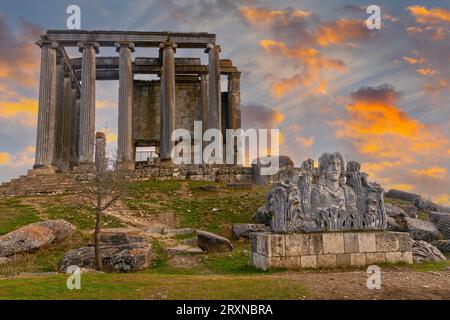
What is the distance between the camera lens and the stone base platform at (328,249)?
12.1 m

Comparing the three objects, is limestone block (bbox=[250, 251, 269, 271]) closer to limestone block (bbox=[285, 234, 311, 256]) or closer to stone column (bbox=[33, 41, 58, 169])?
limestone block (bbox=[285, 234, 311, 256])

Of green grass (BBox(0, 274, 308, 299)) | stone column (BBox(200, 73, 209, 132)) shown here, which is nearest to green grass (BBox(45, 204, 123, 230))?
green grass (BBox(0, 274, 308, 299))

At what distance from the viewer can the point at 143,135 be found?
44.9 m

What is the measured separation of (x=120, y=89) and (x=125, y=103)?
4.31 feet

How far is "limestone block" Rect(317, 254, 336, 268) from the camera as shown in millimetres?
12352

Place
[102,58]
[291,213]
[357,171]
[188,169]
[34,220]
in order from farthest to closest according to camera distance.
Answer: [102,58] → [188,169] → [34,220] → [357,171] → [291,213]

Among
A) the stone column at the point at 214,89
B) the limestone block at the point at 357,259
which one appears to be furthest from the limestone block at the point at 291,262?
the stone column at the point at 214,89

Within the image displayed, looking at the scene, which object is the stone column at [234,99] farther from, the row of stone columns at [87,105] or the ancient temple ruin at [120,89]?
the row of stone columns at [87,105]

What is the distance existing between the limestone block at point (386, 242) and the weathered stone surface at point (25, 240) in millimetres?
12361

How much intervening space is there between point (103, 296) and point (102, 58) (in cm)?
3743

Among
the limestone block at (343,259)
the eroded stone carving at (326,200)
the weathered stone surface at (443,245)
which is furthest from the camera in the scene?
the weathered stone surface at (443,245)
